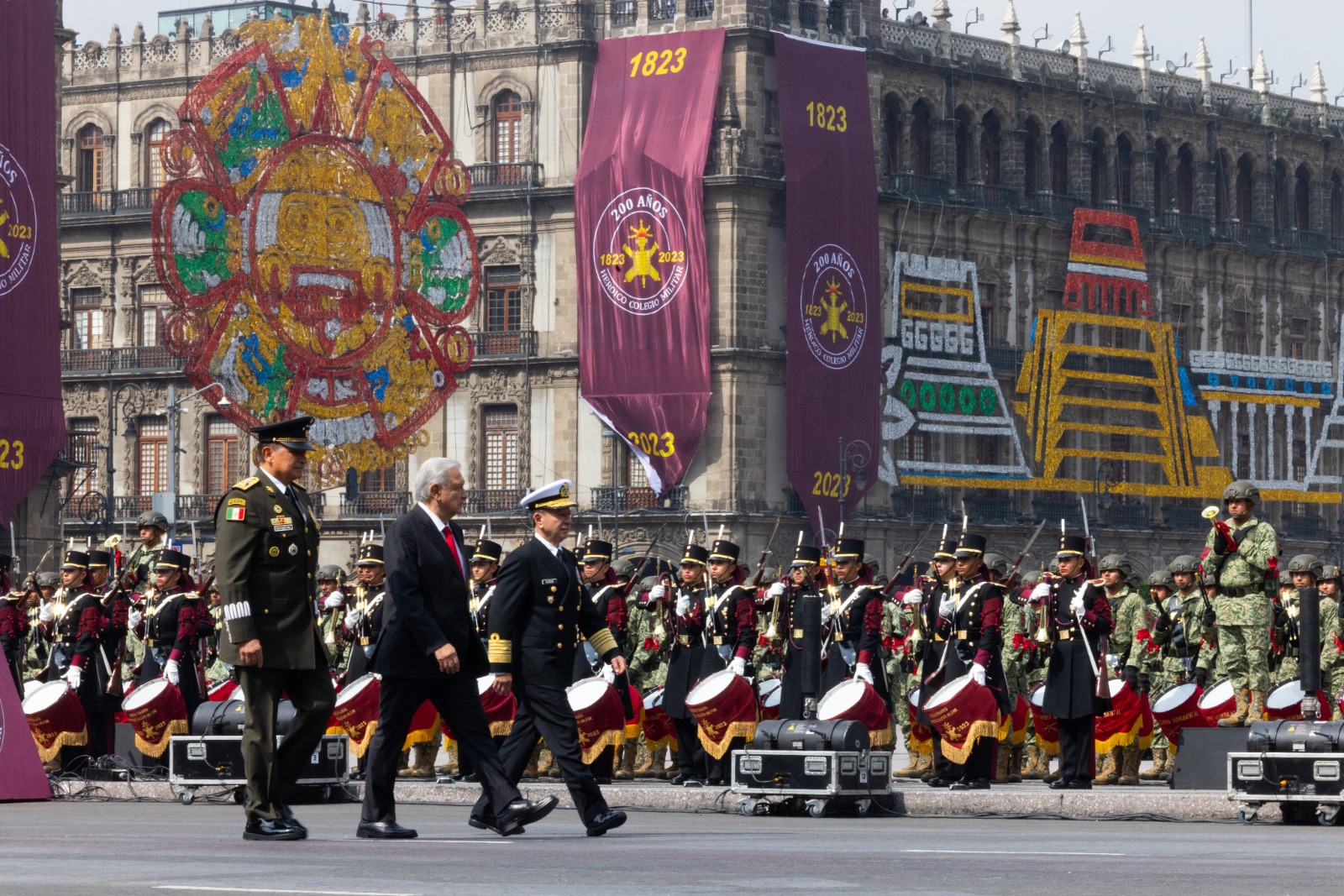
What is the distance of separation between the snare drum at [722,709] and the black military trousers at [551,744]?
221 inches

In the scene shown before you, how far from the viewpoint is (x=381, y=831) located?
15.5 metres

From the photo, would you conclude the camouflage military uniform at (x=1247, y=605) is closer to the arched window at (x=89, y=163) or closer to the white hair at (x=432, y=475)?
the white hair at (x=432, y=475)

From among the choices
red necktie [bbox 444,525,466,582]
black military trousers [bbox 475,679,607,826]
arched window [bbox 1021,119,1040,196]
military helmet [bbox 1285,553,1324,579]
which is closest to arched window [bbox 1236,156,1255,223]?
arched window [bbox 1021,119,1040,196]

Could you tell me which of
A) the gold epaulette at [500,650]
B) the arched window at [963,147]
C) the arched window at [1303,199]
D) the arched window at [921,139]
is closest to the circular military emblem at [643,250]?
the arched window at [921,139]

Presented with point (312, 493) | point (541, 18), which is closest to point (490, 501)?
point (312, 493)

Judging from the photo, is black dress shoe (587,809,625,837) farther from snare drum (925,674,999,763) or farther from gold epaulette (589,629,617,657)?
snare drum (925,674,999,763)

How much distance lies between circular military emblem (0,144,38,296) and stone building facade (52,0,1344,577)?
2496 cm

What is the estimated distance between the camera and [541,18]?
6625 centimetres

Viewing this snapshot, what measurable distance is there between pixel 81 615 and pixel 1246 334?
57058 millimetres

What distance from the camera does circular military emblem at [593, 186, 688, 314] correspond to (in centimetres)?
6312

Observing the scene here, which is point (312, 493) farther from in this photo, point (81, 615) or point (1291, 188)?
point (81, 615)

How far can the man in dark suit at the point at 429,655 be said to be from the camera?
15.6 m

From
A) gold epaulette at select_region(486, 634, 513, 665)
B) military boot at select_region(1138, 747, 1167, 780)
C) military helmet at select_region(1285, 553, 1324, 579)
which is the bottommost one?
military boot at select_region(1138, 747, 1167, 780)

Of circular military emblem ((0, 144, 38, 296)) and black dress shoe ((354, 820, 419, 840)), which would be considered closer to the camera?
black dress shoe ((354, 820, 419, 840))
